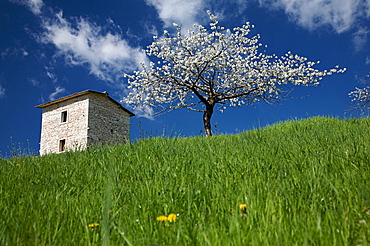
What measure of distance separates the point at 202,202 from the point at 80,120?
26627 mm

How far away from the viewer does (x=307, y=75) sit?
17938 millimetres

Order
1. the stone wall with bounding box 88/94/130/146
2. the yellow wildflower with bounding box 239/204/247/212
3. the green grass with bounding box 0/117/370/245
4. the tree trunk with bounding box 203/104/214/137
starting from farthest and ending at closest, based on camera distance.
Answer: the stone wall with bounding box 88/94/130/146 < the tree trunk with bounding box 203/104/214/137 < the yellow wildflower with bounding box 239/204/247/212 < the green grass with bounding box 0/117/370/245

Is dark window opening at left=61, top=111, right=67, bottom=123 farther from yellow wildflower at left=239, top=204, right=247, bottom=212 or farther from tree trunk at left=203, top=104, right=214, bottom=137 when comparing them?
yellow wildflower at left=239, top=204, right=247, bottom=212

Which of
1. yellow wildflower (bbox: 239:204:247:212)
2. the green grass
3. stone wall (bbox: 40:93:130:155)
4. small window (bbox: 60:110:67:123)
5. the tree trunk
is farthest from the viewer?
small window (bbox: 60:110:67:123)

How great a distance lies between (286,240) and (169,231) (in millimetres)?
771

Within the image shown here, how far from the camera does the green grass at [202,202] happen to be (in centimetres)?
173

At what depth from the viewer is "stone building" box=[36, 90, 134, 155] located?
26.9 m

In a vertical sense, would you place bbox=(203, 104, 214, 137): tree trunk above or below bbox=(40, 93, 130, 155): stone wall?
below

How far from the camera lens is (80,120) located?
89.5 ft

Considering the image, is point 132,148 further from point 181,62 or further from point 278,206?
point 181,62

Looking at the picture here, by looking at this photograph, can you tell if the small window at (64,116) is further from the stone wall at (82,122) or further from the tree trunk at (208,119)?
the tree trunk at (208,119)

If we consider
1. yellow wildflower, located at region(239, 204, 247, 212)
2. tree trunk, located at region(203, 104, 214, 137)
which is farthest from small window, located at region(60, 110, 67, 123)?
yellow wildflower, located at region(239, 204, 247, 212)

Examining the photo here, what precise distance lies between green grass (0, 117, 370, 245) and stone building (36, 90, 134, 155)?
2296 centimetres

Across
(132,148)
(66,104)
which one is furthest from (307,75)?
(66,104)
